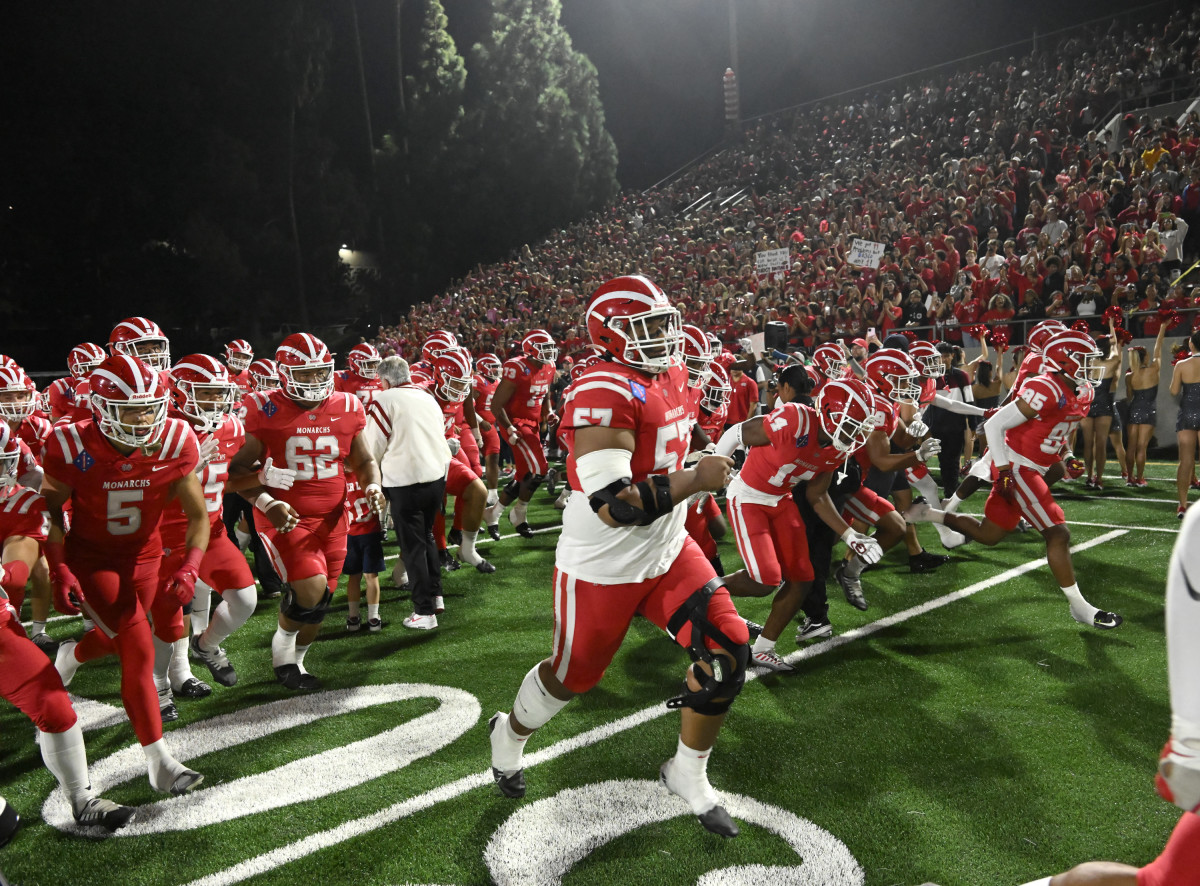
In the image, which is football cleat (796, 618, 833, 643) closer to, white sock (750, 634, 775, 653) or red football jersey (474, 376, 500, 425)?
white sock (750, 634, 775, 653)

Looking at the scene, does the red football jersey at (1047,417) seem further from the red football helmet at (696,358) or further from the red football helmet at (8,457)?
the red football helmet at (8,457)

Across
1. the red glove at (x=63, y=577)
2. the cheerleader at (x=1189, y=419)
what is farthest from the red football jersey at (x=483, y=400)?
the cheerleader at (x=1189, y=419)

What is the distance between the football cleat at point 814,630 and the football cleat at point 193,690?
12.6ft

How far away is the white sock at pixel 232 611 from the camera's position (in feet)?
17.3

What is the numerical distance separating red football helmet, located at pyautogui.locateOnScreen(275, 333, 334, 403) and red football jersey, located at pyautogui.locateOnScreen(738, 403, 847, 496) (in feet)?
8.78

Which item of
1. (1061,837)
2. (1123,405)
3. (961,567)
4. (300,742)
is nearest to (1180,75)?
(1123,405)

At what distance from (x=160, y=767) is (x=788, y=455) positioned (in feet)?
12.2

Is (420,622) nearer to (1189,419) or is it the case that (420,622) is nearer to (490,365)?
(490,365)

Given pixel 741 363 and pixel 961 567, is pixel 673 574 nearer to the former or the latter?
pixel 961 567

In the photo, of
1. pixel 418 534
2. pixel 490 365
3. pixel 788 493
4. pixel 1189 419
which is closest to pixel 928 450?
pixel 788 493

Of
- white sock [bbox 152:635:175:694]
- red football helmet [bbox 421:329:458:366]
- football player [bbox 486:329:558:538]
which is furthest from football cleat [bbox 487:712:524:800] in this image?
football player [bbox 486:329:558:538]

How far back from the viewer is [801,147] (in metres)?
29.3

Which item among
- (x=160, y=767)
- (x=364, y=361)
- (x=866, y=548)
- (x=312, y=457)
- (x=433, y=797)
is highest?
(x=364, y=361)

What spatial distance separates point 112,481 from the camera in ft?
13.3
